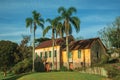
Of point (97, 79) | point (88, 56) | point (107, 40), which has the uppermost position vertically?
point (107, 40)

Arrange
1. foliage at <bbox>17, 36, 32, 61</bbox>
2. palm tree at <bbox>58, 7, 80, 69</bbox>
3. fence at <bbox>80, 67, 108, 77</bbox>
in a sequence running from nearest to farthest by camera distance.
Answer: fence at <bbox>80, 67, 108, 77</bbox> → palm tree at <bbox>58, 7, 80, 69</bbox> → foliage at <bbox>17, 36, 32, 61</bbox>

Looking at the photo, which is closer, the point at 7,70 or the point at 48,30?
the point at 48,30

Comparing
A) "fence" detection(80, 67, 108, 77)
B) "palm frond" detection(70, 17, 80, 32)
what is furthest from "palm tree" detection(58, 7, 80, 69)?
"fence" detection(80, 67, 108, 77)

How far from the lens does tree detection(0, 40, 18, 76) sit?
58.9 m

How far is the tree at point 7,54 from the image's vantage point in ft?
193

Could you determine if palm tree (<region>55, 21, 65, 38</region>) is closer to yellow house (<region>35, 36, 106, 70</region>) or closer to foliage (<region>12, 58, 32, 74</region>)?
yellow house (<region>35, 36, 106, 70</region>)

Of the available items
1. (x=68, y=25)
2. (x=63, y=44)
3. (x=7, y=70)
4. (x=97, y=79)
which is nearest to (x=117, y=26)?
(x=63, y=44)

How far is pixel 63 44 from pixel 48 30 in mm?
8632

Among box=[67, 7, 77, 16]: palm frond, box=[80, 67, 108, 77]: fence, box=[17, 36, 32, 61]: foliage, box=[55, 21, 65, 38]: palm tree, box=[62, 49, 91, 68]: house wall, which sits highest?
box=[67, 7, 77, 16]: palm frond

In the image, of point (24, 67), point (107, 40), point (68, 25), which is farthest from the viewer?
point (107, 40)

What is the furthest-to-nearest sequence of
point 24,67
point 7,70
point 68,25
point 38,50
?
point 38,50, point 7,70, point 24,67, point 68,25

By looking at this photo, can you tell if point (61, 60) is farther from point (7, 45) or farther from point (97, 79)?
point (97, 79)

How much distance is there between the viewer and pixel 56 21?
5400 centimetres

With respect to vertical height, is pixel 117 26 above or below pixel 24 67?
above
